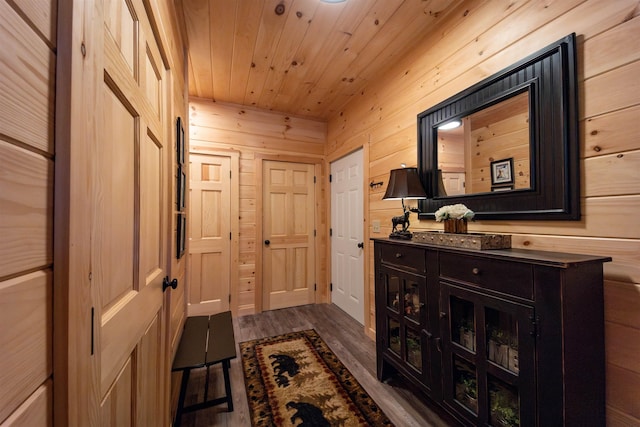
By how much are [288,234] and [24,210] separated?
315 cm

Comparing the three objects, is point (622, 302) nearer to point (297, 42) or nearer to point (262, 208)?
point (297, 42)

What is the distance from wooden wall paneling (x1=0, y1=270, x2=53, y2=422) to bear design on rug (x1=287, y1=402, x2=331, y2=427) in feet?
5.13

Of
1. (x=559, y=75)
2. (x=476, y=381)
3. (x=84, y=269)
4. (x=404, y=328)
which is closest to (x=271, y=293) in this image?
(x=404, y=328)

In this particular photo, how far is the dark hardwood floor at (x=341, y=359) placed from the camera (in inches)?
63.9

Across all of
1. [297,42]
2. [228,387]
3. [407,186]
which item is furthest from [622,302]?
[297,42]

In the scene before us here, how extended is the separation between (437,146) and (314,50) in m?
1.36

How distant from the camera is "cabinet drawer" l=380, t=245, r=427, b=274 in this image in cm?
157

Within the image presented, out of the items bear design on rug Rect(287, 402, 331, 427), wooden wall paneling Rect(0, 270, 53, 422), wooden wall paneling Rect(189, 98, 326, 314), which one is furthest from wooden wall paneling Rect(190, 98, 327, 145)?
wooden wall paneling Rect(0, 270, 53, 422)

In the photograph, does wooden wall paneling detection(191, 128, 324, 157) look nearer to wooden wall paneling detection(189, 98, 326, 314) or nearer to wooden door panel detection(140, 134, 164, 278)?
wooden wall paneling detection(189, 98, 326, 314)

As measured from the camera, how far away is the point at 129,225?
0.89 m

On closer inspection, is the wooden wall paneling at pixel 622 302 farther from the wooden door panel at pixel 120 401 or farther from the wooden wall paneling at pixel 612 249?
the wooden door panel at pixel 120 401

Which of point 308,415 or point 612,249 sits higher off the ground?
point 612,249

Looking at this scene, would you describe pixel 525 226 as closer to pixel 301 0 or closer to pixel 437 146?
pixel 437 146

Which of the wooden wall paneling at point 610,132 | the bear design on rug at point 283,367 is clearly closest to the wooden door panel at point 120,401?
the bear design on rug at point 283,367
